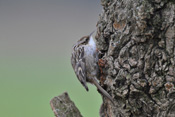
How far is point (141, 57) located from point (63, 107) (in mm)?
1001

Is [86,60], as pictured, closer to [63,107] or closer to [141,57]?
[63,107]

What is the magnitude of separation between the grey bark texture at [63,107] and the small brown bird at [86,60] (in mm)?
735

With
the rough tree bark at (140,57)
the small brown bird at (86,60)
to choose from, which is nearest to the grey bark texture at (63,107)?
the rough tree bark at (140,57)

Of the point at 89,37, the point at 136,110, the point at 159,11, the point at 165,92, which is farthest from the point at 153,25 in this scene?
the point at 89,37

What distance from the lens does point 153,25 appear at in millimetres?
2420

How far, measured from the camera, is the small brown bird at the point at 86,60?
3.63 metres

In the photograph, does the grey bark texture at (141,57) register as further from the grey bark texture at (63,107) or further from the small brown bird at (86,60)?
the small brown bird at (86,60)

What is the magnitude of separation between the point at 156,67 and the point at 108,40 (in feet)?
2.35

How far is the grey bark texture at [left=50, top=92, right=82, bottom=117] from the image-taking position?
9.11ft

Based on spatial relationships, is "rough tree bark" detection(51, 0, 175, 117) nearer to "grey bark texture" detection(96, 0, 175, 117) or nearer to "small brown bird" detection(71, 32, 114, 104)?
"grey bark texture" detection(96, 0, 175, 117)

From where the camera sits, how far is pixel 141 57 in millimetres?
2527

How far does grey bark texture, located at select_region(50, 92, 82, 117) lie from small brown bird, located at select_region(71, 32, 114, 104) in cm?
73

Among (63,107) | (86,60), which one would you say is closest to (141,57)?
(63,107)

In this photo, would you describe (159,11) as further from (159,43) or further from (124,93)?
(124,93)
